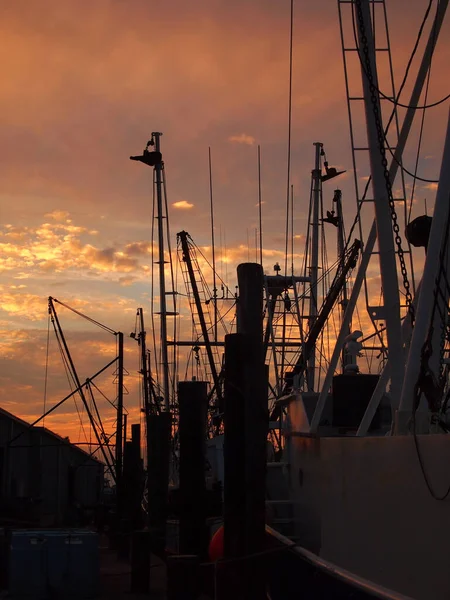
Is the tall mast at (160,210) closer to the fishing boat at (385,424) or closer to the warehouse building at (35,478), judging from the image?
the warehouse building at (35,478)

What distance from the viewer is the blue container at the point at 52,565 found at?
1448 centimetres

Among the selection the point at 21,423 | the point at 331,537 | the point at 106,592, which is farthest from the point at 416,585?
the point at 21,423

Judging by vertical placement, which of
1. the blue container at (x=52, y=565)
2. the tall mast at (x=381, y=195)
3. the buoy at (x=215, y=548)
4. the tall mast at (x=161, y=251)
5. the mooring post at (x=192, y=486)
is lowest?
the blue container at (x=52, y=565)

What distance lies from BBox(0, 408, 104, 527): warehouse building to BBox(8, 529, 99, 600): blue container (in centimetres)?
1352

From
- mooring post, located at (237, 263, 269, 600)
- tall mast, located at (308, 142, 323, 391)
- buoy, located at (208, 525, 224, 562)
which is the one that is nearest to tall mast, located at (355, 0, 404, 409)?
mooring post, located at (237, 263, 269, 600)

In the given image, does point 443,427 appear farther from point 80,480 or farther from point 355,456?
point 80,480

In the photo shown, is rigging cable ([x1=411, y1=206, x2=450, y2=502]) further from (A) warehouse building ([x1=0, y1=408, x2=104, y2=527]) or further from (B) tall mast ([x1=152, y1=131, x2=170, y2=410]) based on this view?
(B) tall mast ([x1=152, y1=131, x2=170, y2=410])

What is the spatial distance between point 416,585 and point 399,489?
932mm

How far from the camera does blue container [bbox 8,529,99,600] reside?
14477 mm

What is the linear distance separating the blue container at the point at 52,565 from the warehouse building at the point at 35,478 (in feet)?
44.4

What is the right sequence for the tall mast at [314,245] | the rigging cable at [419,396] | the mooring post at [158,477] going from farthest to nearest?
the tall mast at [314,245] → the mooring post at [158,477] → the rigging cable at [419,396]

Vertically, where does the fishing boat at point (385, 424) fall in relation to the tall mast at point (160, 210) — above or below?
below

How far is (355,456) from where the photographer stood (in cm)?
990

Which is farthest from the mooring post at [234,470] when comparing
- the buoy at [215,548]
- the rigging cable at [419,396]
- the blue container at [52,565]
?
the blue container at [52,565]
